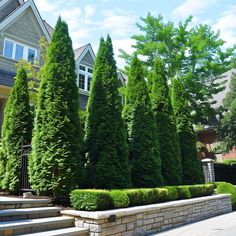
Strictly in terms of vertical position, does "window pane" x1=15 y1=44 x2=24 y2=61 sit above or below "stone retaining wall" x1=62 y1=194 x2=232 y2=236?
above

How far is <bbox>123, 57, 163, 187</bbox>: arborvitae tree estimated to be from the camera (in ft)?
27.1

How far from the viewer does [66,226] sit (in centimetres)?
536

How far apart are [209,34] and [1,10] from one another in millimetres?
13004

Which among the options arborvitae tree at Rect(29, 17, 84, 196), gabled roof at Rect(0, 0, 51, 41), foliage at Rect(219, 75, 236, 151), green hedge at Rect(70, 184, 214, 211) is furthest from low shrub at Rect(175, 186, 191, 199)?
gabled roof at Rect(0, 0, 51, 41)

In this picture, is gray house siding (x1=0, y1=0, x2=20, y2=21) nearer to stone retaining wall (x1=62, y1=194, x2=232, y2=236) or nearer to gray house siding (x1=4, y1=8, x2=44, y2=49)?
gray house siding (x1=4, y1=8, x2=44, y2=49)

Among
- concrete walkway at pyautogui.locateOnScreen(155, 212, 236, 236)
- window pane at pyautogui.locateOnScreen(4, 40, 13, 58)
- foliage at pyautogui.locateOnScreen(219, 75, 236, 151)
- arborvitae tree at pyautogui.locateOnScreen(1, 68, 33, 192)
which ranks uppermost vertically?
window pane at pyautogui.locateOnScreen(4, 40, 13, 58)

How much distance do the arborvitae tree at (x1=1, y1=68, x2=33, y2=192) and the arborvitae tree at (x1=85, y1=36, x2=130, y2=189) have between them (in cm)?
210

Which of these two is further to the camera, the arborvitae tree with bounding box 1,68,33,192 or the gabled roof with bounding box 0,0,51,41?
the gabled roof with bounding box 0,0,51,41

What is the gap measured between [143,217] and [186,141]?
5.73 meters

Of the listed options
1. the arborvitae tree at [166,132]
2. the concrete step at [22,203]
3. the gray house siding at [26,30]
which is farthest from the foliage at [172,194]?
the gray house siding at [26,30]

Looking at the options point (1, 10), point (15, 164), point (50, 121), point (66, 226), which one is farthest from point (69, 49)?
point (1, 10)

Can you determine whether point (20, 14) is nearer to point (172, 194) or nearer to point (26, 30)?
point (26, 30)

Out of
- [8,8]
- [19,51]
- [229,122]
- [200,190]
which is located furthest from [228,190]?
[8,8]

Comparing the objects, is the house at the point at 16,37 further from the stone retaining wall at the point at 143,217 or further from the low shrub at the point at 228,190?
the stone retaining wall at the point at 143,217
